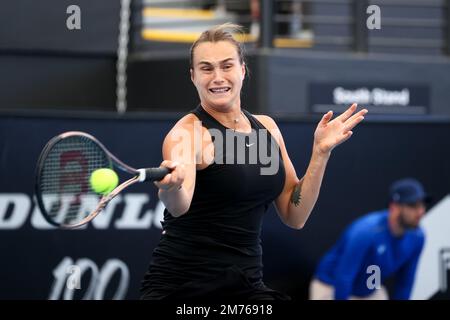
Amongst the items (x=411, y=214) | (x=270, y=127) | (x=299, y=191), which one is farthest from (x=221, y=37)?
(x=411, y=214)

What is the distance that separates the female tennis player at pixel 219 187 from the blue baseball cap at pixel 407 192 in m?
2.65

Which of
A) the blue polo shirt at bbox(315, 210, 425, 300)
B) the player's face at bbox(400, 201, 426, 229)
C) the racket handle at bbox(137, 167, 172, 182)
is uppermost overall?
the racket handle at bbox(137, 167, 172, 182)

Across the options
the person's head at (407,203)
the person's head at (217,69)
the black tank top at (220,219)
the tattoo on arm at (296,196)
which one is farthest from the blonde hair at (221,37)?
the person's head at (407,203)

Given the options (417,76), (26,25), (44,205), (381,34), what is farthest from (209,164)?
(381,34)

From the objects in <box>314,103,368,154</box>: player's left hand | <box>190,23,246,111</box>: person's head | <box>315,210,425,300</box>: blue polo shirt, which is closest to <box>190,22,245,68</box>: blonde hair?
<box>190,23,246,111</box>: person's head

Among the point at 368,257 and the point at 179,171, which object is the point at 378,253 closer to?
the point at 368,257

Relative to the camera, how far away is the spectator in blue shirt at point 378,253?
6445 mm

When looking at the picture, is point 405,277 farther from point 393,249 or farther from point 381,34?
point 381,34

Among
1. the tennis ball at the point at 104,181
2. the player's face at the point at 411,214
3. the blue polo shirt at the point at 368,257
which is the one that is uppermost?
the tennis ball at the point at 104,181

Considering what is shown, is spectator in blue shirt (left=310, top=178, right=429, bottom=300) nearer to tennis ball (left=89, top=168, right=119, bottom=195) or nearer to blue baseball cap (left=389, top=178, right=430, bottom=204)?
blue baseball cap (left=389, top=178, right=430, bottom=204)

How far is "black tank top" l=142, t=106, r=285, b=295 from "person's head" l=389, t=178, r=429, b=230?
2.78m

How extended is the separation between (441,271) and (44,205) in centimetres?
372

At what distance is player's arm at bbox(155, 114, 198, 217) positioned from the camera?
3.53 metres

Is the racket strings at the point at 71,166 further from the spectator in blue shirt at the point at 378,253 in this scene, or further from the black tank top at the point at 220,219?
the spectator in blue shirt at the point at 378,253
